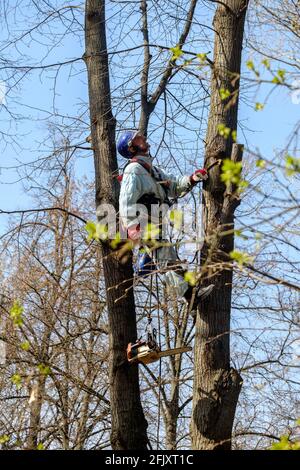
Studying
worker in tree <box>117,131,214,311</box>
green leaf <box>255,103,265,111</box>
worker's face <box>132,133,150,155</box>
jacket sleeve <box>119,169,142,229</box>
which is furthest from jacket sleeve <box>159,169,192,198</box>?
green leaf <box>255,103,265,111</box>

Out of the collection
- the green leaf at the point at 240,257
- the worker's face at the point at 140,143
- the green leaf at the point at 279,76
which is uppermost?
the worker's face at the point at 140,143

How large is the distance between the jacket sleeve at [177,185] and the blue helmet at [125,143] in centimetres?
34

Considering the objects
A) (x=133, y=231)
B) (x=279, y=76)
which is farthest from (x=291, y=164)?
(x=133, y=231)

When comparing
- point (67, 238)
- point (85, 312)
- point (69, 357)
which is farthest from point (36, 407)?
point (67, 238)

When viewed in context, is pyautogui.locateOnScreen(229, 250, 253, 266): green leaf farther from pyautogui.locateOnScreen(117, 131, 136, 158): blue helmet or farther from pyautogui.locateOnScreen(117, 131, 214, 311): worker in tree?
Result: pyautogui.locateOnScreen(117, 131, 136, 158): blue helmet

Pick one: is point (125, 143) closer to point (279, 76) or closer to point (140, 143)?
point (140, 143)

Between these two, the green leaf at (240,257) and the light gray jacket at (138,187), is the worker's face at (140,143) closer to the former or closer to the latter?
the light gray jacket at (138,187)

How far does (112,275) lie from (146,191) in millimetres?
786

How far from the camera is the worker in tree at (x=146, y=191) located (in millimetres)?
6430

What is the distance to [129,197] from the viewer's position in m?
6.64

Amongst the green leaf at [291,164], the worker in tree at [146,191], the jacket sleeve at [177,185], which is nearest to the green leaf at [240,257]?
the green leaf at [291,164]

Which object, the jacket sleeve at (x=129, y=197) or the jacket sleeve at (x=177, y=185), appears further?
the jacket sleeve at (x=177, y=185)

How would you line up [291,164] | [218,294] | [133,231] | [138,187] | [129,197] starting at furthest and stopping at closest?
[138,187] → [129,197] → [133,231] → [218,294] → [291,164]
